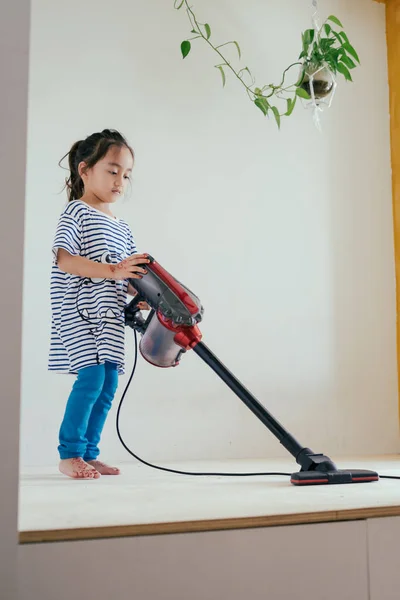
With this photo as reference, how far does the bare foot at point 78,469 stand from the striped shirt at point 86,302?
0.22 meters

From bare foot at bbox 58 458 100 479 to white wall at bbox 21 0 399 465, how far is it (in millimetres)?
599

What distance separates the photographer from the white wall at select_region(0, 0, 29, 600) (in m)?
0.83

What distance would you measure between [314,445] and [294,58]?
5.04 ft

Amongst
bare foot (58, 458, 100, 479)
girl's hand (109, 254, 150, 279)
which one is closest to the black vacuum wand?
girl's hand (109, 254, 150, 279)

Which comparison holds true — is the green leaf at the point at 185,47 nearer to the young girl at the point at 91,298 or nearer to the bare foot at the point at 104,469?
the young girl at the point at 91,298

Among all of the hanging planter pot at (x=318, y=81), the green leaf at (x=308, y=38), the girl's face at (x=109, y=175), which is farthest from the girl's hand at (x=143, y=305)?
the green leaf at (x=308, y=38)

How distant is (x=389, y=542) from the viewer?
1096 millimetres

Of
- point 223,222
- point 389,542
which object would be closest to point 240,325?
point 223,222

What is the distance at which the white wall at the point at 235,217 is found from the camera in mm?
2439

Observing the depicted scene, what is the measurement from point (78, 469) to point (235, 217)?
4.31ft

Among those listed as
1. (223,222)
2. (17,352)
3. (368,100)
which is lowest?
(17,352)

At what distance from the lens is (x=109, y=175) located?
6.27ft

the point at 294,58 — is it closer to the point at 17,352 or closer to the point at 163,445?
the point at 163,445

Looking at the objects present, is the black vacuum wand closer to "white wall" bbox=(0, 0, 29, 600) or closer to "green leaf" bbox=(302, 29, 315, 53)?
"white wall" bbox=(0, 0, 29, 600)
